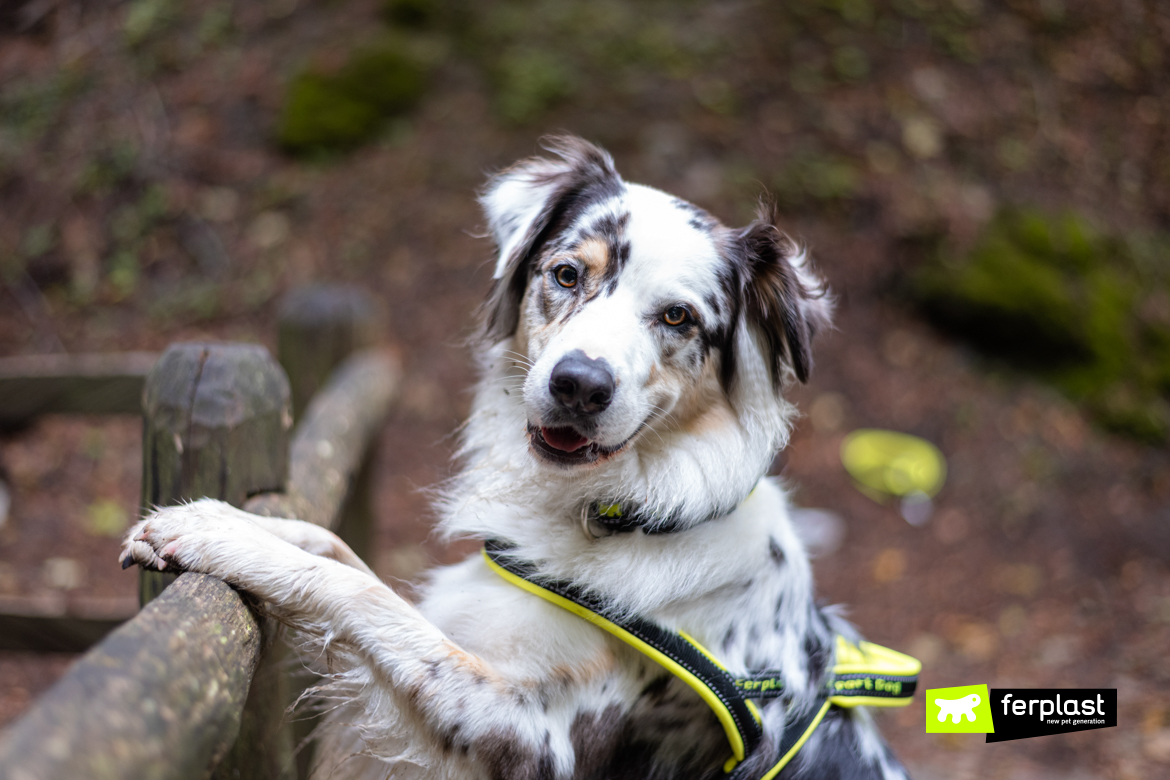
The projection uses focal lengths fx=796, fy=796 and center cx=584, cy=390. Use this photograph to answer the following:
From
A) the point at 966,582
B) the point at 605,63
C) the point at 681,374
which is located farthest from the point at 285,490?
the point at 605,63

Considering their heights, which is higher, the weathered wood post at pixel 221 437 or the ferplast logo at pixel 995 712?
the weathered wood post at pixel 221 437

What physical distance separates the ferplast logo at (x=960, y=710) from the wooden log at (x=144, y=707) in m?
1.99

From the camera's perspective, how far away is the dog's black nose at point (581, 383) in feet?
6.79

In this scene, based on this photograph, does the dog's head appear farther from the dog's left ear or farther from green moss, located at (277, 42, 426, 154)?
green moss, located at (277, 42, 426, 154)

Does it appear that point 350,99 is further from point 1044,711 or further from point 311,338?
point 1044,711

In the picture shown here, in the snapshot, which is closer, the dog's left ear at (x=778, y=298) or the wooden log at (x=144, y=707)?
the wooden log at (x=144, y=707)

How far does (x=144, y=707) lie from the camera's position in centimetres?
106

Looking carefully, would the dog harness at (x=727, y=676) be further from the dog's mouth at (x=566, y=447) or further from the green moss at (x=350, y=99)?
the green moss at (x=350, y=99)

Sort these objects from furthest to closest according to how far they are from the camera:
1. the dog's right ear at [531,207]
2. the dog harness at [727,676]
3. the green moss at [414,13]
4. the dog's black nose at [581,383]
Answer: the green moss at [414,13] < the dog's right ear at [531,207] < the dog's black nose at [581,383] < the dog harness at [727,676]

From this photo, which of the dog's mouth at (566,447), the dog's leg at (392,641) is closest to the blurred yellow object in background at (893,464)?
the dog's mouth at (566,447)

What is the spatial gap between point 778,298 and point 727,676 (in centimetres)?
112

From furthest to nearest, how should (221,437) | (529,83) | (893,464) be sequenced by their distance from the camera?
(529,83) < (893,464) < (221,437)

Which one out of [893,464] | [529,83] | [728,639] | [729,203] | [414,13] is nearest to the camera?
[728,639]

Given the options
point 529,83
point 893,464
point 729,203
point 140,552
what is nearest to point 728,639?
point 140,552
